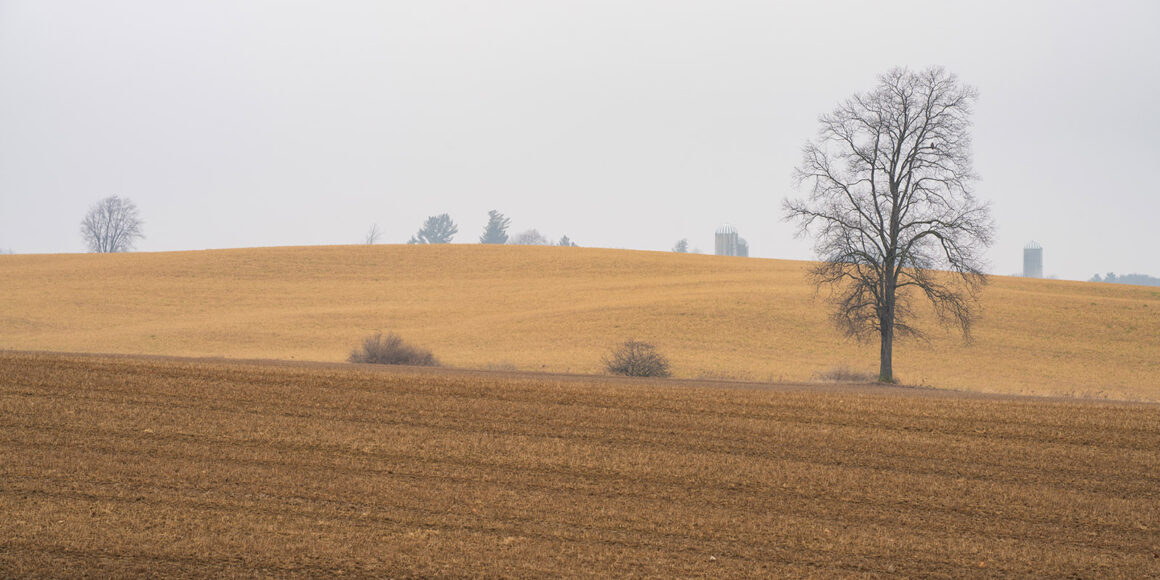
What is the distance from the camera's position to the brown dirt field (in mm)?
8398

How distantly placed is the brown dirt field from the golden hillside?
14.6m

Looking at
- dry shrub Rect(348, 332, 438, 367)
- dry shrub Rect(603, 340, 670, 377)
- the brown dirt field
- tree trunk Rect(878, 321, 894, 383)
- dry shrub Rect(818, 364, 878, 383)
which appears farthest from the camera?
dry shrub Rect(818, 364, 878, 383)

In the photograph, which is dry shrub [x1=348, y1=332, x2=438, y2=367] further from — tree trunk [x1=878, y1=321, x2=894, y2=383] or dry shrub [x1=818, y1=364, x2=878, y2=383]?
tree trunk [x1=878, y1=321, x2=894, y2=383]

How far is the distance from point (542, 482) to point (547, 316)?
1192 inches

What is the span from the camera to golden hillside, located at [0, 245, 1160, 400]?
3291 cm

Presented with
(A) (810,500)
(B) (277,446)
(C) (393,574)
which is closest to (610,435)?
(A) (810,500)

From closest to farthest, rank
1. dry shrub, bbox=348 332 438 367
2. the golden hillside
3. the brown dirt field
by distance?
1. the brown dirt field
2. dry shrub, bbox=348 332 438 367
3. the golden hillside

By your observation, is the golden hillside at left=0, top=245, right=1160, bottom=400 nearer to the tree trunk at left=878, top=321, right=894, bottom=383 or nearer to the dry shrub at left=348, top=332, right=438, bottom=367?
the dry shrub at left=348, top=332, right=438, bottom=367

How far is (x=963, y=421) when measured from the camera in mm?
14789

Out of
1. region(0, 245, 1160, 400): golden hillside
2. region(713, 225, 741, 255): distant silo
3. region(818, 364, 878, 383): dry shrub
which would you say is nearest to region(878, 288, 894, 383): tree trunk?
region(818, 364, 878, 383): dry shrub

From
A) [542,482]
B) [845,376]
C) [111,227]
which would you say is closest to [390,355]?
[845,376]

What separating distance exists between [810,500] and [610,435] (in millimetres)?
3512

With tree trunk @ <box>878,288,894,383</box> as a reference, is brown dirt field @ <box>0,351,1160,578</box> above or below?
below

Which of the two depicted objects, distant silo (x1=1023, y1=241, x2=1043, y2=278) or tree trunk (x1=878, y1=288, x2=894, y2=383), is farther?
distant silo (x1=1023, y1=241, x2=1043, y2=278)
